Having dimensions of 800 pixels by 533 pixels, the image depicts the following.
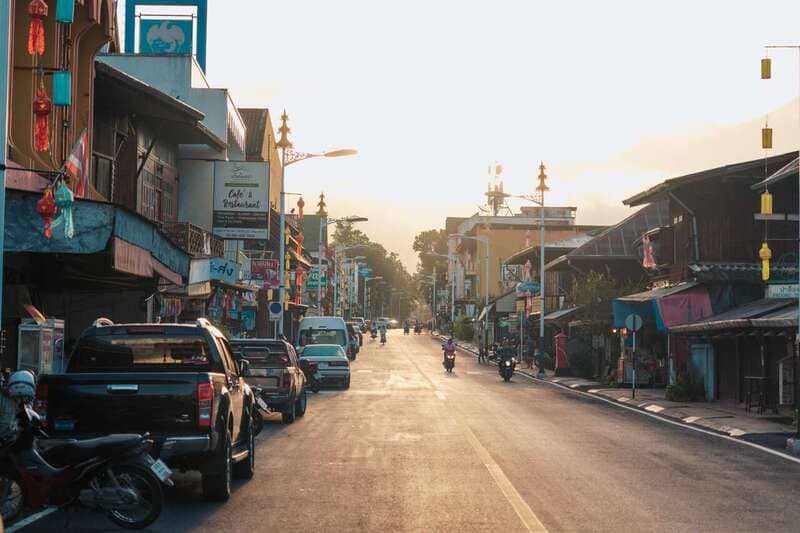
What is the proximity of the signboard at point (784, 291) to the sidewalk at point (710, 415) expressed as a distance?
112 inches

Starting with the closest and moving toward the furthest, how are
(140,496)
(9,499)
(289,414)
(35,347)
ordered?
1. (9,499)
2. (140,496)
3. (35,347)
4. (289,414)

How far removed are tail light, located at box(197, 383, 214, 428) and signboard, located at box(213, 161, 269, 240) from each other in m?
25.4

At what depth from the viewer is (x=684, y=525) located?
10695mm

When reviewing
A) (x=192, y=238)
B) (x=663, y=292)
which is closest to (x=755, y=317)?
(x=663, y=292)

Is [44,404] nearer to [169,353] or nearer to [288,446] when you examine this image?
[169,353]

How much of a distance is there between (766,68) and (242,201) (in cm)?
1914

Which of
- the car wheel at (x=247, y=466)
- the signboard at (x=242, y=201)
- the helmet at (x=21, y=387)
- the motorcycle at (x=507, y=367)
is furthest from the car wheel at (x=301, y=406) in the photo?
the motorcycle at (x=507, y=367)

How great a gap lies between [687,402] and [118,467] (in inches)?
1027

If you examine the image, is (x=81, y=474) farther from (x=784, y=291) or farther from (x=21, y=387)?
(x=784, y=291)

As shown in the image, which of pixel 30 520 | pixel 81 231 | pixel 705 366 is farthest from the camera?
pixel 705 366

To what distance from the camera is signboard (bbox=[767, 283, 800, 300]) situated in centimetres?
2214


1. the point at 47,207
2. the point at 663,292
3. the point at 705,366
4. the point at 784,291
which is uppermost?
the point at 47,207

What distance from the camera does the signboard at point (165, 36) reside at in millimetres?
46219

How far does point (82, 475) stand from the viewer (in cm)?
998
